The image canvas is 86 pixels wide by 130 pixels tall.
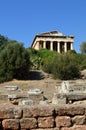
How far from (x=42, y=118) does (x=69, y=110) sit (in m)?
0.58

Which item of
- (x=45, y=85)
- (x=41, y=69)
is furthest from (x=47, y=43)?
(x=45, y=85)

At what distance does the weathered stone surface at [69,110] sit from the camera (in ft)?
23.3

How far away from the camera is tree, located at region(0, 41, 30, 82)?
3878 centimetres

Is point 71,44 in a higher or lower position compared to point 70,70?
higher

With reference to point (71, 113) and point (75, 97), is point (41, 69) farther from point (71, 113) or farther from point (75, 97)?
point (71, 113)

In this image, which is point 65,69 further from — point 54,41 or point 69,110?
point 54,41

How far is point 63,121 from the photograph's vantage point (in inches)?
279

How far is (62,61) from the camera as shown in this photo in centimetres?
4138

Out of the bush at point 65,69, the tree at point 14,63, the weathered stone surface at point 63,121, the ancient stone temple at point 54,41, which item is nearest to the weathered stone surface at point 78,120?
the weathered stone surface at point 63,121

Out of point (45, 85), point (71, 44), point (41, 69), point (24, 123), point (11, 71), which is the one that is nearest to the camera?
point (24, 123)

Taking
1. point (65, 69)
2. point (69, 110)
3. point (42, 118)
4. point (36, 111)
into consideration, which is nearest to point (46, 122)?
point (42, 118)

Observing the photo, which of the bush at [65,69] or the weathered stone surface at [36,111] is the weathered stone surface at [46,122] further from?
the bush at [65,69]

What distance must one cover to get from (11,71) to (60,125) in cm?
3227

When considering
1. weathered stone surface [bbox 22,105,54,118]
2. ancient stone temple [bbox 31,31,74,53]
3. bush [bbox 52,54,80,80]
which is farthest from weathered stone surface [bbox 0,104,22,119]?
ancient stone temple [bbox 31,31,74,53]
